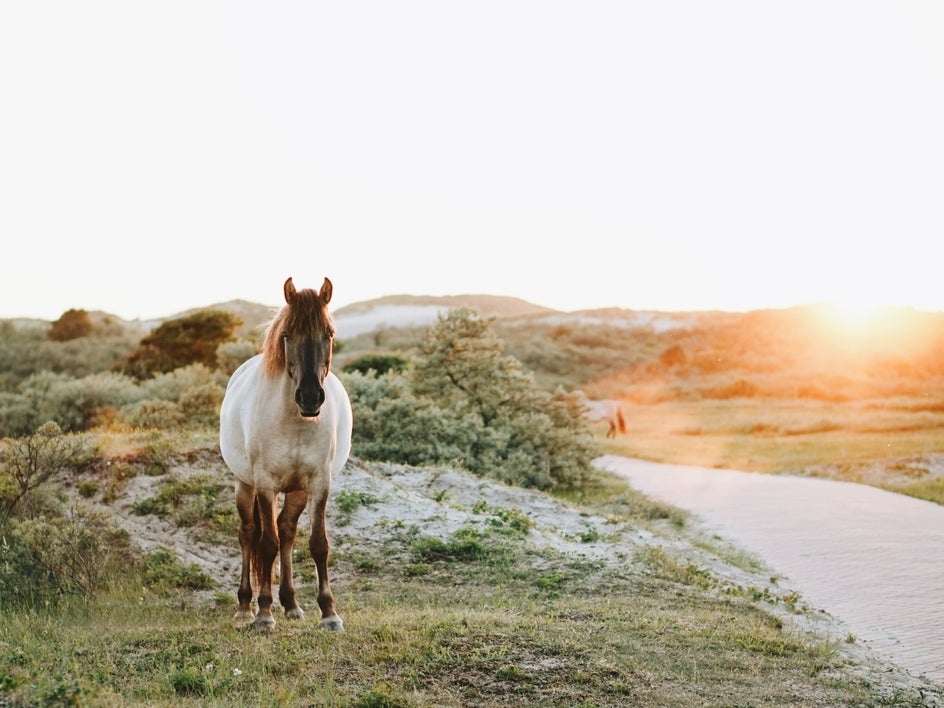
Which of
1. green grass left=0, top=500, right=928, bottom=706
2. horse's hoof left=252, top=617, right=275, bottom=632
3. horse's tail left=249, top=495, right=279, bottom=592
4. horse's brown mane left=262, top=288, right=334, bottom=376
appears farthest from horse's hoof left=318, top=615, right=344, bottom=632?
horse's brown mane left=262, top=288, right=334, bottom=376

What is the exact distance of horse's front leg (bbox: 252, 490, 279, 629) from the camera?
7008 millimetres

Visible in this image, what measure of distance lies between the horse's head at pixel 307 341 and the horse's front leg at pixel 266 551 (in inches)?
43.2

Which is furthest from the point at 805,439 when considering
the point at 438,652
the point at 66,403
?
the point at 438,652

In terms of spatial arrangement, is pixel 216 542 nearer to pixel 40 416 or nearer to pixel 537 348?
pixel 40 416

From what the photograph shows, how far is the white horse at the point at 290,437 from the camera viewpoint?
Answer: 6.35 m

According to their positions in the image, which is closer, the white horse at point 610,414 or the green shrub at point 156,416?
the green shrub at point 156,416

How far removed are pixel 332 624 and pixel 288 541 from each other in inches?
30.7

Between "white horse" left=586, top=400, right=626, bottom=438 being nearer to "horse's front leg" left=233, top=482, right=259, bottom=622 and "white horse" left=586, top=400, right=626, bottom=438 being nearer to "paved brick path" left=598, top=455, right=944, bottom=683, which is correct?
"paved brick path" left=598, top=455, right=944, bottom=683

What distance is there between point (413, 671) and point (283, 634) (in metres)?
1.42

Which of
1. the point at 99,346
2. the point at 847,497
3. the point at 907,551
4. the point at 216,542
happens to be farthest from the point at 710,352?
the point at 216,542

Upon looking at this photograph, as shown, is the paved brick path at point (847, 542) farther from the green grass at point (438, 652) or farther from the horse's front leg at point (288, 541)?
the horse's front leg at point (288, 541)

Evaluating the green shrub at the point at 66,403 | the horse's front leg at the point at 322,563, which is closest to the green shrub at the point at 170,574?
the horse's front leg at the point at 322,563

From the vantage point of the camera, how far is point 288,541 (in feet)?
23.7

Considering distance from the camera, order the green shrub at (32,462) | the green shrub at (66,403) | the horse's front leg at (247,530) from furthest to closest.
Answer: the green shrub at (66,403), the green shrub at (32,462), the horse's front leg at (247,530)
